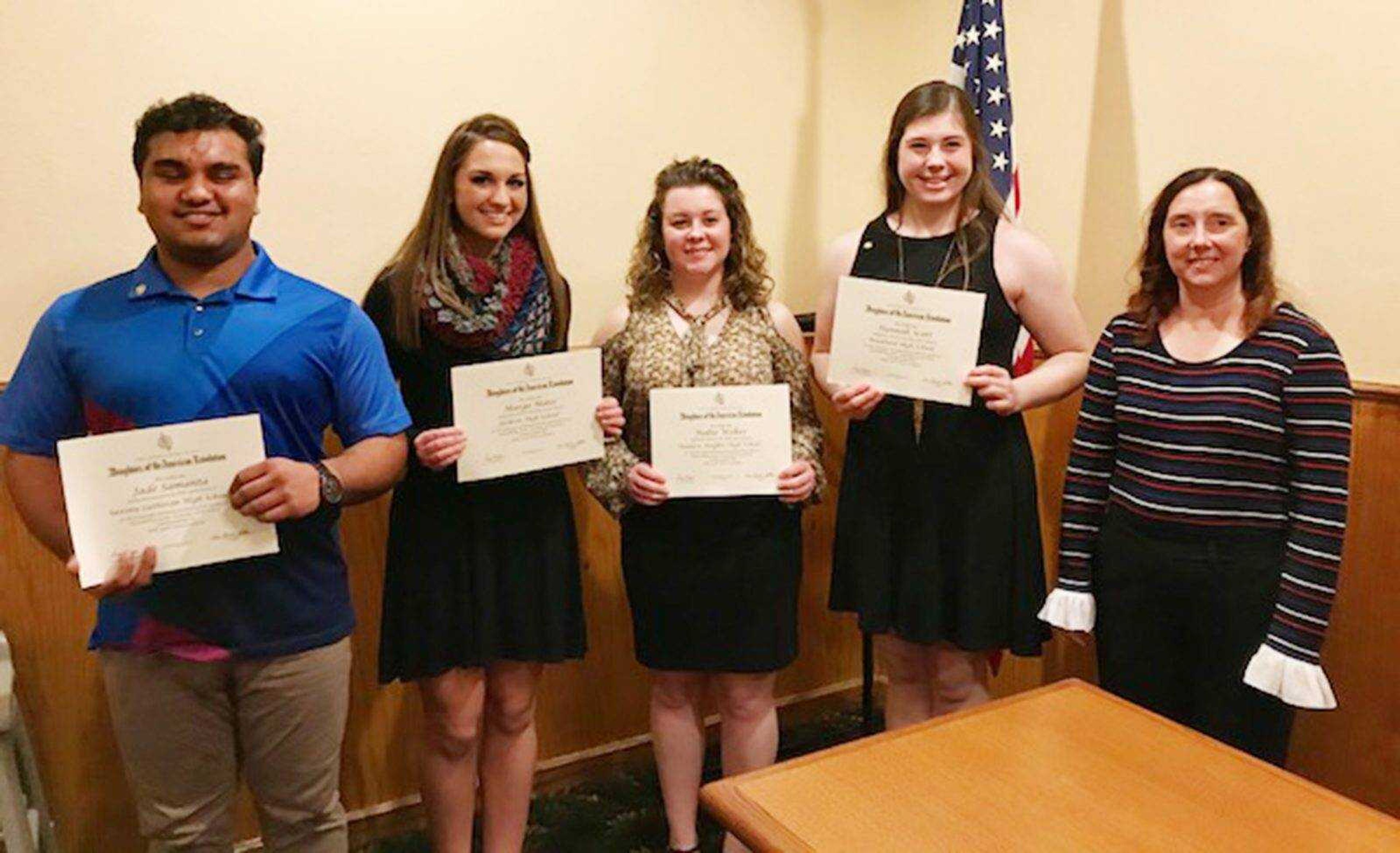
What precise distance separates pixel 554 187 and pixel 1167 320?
1.53 m

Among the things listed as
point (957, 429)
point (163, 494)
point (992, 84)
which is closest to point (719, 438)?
point (957, 429)

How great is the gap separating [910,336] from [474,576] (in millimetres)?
970

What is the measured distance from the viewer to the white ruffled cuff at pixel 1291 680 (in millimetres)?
1783

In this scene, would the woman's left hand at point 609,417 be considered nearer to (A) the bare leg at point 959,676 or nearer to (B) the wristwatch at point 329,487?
(B) the wristwatch at point 329,487

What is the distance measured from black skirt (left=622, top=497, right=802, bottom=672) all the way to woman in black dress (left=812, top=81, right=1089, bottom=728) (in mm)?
188

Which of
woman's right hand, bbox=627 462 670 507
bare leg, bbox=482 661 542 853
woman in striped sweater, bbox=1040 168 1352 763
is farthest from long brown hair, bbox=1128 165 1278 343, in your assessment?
bare leg, bbox=482 661 542 853

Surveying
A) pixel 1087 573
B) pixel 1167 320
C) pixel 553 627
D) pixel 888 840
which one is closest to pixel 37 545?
pixel 553 627

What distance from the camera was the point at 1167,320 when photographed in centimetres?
203

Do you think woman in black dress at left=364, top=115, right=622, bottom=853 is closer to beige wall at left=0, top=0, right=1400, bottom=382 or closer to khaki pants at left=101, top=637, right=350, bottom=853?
khaki pants at left=101, top=637, right=350, bottom=853

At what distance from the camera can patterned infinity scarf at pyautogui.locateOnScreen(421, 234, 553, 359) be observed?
6.39ft

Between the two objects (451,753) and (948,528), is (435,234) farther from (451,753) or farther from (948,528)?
(948,528)

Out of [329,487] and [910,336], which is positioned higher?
[910,336]

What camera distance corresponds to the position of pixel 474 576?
6.72 ft

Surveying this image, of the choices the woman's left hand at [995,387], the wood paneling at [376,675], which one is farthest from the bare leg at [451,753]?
the woman's left hand at [995,387]
